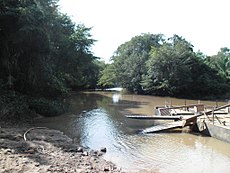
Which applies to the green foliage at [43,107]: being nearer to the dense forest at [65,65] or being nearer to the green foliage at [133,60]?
the dense forest at [65,65]

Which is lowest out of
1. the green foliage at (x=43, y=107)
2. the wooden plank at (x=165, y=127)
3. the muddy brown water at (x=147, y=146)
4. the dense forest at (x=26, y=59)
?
the muddy brown water at (x=147, y=146)

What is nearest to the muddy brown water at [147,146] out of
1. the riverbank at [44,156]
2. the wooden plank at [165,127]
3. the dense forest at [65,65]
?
the wooden plank at [165,127]

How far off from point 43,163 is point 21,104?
9.92m

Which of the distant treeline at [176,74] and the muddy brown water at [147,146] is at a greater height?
the distant treeline at [176,74]

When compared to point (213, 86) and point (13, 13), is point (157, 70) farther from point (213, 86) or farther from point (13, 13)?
point (13, 13)

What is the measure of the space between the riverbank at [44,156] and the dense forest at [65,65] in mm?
4731

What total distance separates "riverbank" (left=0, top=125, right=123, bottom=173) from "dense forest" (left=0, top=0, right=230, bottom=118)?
4731 millimetres

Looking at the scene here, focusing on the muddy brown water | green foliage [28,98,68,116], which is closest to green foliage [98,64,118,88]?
green foliage [28,98,68,116]

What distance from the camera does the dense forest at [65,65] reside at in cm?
1927

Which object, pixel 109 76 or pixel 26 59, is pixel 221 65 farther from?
pixel 26 59

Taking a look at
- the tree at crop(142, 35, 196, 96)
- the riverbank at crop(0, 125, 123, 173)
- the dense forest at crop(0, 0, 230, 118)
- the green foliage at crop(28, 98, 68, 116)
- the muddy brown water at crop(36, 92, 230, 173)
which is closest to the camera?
the riverbank at crop(0, 125, 123, 173)

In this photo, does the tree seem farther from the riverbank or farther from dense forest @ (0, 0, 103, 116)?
the riverbank

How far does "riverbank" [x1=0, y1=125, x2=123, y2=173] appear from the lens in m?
9.23

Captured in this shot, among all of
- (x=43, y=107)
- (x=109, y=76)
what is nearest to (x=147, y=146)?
(x=43, y=107)
